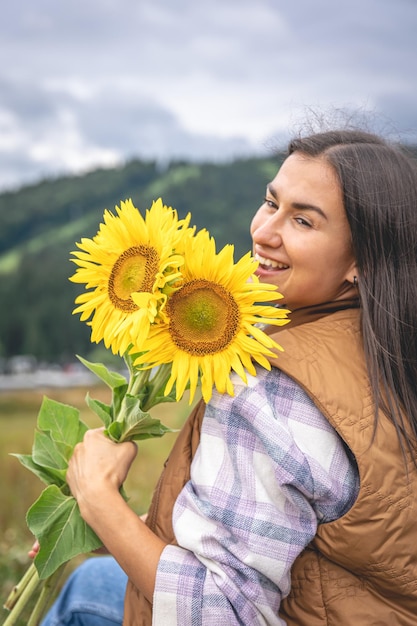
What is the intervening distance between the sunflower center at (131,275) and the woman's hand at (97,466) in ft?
1.32

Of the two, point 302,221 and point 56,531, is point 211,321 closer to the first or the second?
point 302,221

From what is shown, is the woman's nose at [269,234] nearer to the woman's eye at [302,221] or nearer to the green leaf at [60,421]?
the woman's eye at [302,221]

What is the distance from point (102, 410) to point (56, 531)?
0.34 meters

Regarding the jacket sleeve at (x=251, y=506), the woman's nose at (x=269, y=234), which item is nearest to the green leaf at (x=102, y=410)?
the jacket sleeve at (x=251, y=506)

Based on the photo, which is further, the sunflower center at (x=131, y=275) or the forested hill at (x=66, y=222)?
the forested hill at (x=66, y=222)

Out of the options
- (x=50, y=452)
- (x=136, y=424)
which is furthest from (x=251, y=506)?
(x=50, y=452)

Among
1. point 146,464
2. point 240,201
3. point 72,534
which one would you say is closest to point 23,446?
point 146,464

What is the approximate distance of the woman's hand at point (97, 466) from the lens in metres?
1.82

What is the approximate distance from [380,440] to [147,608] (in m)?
0.71

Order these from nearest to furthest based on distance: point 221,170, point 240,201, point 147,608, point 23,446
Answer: point 147,608, point 23,446, point 240,201, point 221,170

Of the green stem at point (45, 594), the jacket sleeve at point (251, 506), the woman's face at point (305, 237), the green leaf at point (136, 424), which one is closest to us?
the jacket sleeve at point (251, 506)

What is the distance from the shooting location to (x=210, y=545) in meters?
1.62

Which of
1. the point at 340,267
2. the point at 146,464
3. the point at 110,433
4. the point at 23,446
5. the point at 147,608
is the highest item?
the point at 340,267

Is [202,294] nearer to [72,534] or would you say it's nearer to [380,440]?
[380,440]
